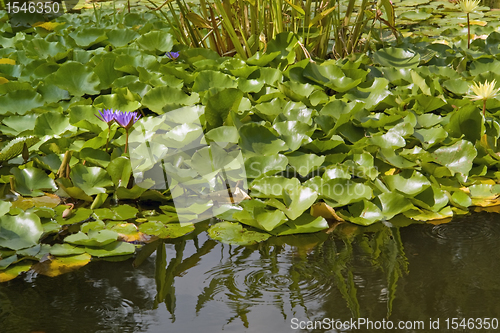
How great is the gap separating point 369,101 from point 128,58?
1.28 metres

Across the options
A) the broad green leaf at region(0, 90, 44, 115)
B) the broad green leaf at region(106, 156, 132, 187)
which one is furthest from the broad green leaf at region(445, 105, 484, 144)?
the broad green leaf at region(0, 90, 44, 115)

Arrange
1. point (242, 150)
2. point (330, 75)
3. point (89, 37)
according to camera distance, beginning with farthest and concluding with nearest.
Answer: point (89, 37) → point (330, 75) → point (242, 150)

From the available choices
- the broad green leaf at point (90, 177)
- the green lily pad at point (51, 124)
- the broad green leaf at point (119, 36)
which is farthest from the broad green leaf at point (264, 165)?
the broad green leaf at point (119, 36)

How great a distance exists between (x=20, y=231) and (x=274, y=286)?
2.56 ft

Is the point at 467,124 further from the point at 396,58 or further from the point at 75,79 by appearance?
the point at 75,79

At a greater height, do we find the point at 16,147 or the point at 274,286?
the point at 16,147

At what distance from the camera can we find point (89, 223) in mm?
1538
